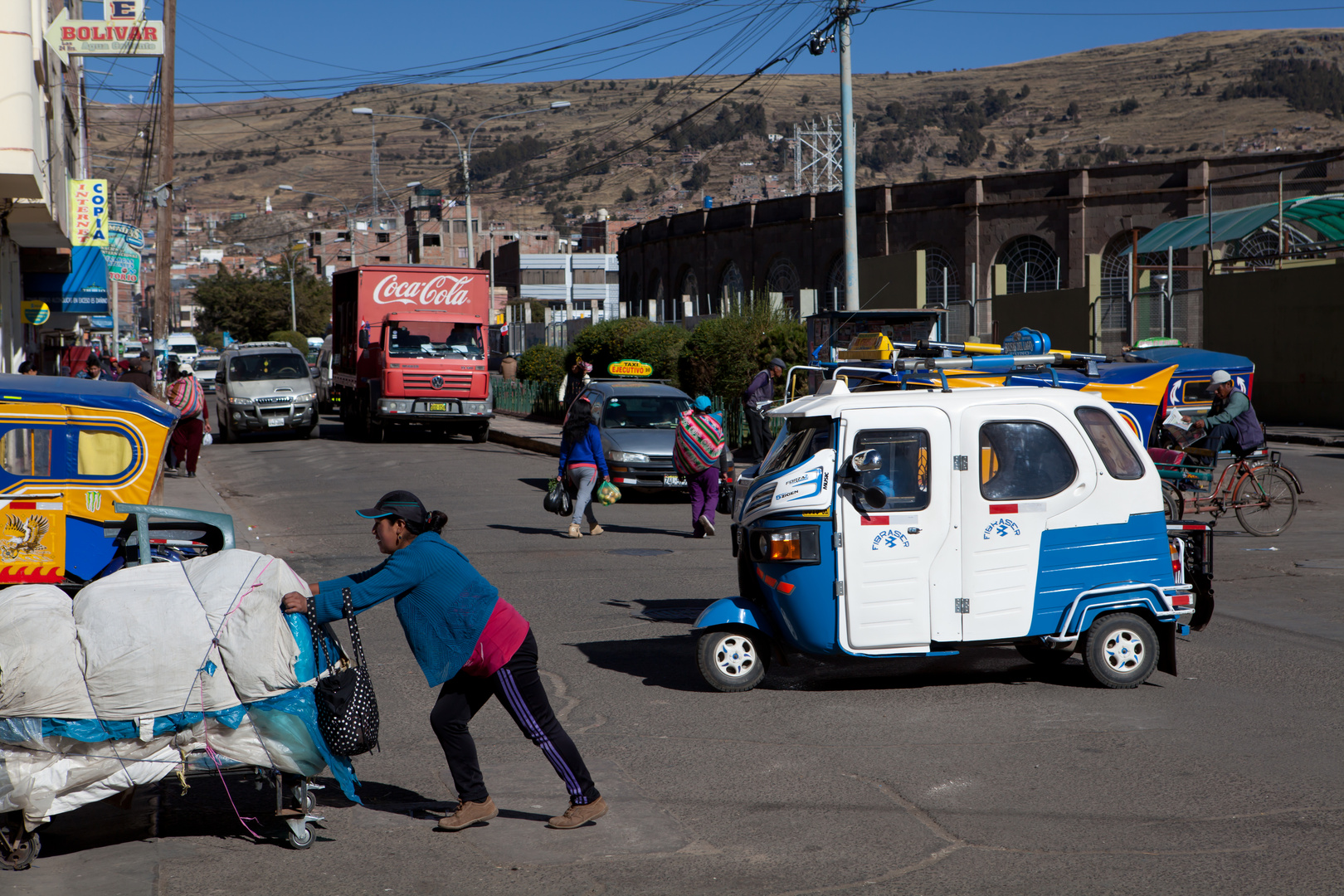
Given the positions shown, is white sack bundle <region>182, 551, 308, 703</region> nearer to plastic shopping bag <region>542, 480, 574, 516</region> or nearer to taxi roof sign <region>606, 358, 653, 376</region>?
plastic shopping bag <region>542, 480, 574, 516</region>

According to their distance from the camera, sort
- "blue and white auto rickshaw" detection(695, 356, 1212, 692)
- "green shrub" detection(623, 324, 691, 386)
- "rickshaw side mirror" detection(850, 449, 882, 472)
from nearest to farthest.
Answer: "rickshaw side mirror" detection(850, 449, 882, 472)
"blue and white auto rickshaw" detection(695, 356, 1212, 692)
"green shrub" detection(623, 324, 691, 386)

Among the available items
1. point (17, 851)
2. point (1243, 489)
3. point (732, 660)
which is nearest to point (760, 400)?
point (1243, 489)

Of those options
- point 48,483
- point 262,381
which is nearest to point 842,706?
point 48,483

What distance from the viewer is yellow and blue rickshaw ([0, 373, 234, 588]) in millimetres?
9359

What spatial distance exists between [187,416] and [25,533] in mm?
11114

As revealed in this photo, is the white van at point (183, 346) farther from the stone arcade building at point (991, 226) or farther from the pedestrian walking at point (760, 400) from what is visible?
the pedestrian walking at point (760, 400)

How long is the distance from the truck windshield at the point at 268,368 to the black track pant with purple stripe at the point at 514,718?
24.6m

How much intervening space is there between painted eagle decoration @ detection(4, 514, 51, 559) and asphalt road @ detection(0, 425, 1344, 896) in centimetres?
249

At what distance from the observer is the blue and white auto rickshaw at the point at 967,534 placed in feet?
24.6

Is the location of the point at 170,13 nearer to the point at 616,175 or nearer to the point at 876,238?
the point at 876,238

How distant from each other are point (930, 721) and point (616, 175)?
197170 mm

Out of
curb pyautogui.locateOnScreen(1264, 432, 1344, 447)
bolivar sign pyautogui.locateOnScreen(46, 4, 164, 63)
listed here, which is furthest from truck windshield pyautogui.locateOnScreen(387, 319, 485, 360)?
curb pyautogui.locateOnScreen(1264, 432, 1344, 447)

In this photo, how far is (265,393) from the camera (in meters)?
28.0

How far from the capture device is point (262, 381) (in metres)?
28.3
